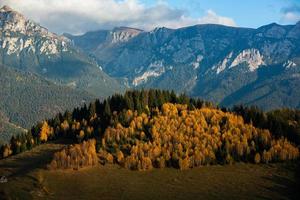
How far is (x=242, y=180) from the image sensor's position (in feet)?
639

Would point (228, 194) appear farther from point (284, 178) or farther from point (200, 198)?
point (284, 178)

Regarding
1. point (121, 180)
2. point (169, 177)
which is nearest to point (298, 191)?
point (169, 177)

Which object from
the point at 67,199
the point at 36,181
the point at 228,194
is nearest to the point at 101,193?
the point at 67,199

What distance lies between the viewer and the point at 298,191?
615ft

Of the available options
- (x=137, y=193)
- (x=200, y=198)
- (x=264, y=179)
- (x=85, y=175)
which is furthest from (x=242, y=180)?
(x=85, y=175)

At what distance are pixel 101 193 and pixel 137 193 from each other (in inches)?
425

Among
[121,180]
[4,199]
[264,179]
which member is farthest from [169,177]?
[4,199]

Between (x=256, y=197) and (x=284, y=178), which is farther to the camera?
(x=284, y=178)

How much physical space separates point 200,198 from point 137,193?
1922 centimetres

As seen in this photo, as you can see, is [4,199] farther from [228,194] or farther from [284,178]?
[284,178]

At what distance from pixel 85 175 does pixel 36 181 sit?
55.2 feet

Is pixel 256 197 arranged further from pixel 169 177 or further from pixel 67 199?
pixel 67 199

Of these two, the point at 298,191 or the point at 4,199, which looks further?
the point at 298,191

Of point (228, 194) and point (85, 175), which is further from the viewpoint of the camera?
point (85, 175)
